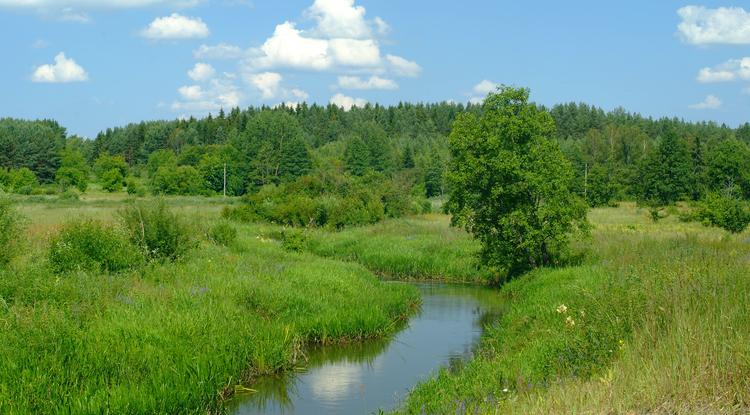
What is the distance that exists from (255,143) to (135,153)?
51.2m

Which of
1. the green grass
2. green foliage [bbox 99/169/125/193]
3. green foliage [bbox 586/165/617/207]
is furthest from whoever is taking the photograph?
green foliage [bbox 99/169/125/193]

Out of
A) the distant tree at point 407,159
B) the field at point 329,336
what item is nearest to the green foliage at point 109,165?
the distant tree at point 407,159

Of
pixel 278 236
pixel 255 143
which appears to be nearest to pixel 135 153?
pixel 255 143

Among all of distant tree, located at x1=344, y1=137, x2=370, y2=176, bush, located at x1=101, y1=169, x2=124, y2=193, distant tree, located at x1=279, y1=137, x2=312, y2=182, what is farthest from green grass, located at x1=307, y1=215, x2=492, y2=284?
bush, located at x1=101, y1=169, x2=124, y2=193

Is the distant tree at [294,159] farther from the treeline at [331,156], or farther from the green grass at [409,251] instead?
the green grass at [409,251]

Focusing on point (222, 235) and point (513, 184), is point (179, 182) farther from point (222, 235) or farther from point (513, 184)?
point (513, 184)

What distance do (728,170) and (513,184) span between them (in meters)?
62.3

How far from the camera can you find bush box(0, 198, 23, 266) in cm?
1820

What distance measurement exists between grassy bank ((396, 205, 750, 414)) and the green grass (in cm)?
1566

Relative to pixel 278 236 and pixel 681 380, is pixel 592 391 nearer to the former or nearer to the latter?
pixel 681 380

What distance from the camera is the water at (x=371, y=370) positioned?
13070mm

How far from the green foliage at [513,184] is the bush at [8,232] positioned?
13.8 m

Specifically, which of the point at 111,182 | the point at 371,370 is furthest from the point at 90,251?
the point at 111,182

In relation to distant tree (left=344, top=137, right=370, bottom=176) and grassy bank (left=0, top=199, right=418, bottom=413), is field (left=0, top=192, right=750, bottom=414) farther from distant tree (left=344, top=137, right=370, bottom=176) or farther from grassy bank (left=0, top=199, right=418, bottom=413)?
distant tree (left=344, top=137, right=370, bottom=176)
